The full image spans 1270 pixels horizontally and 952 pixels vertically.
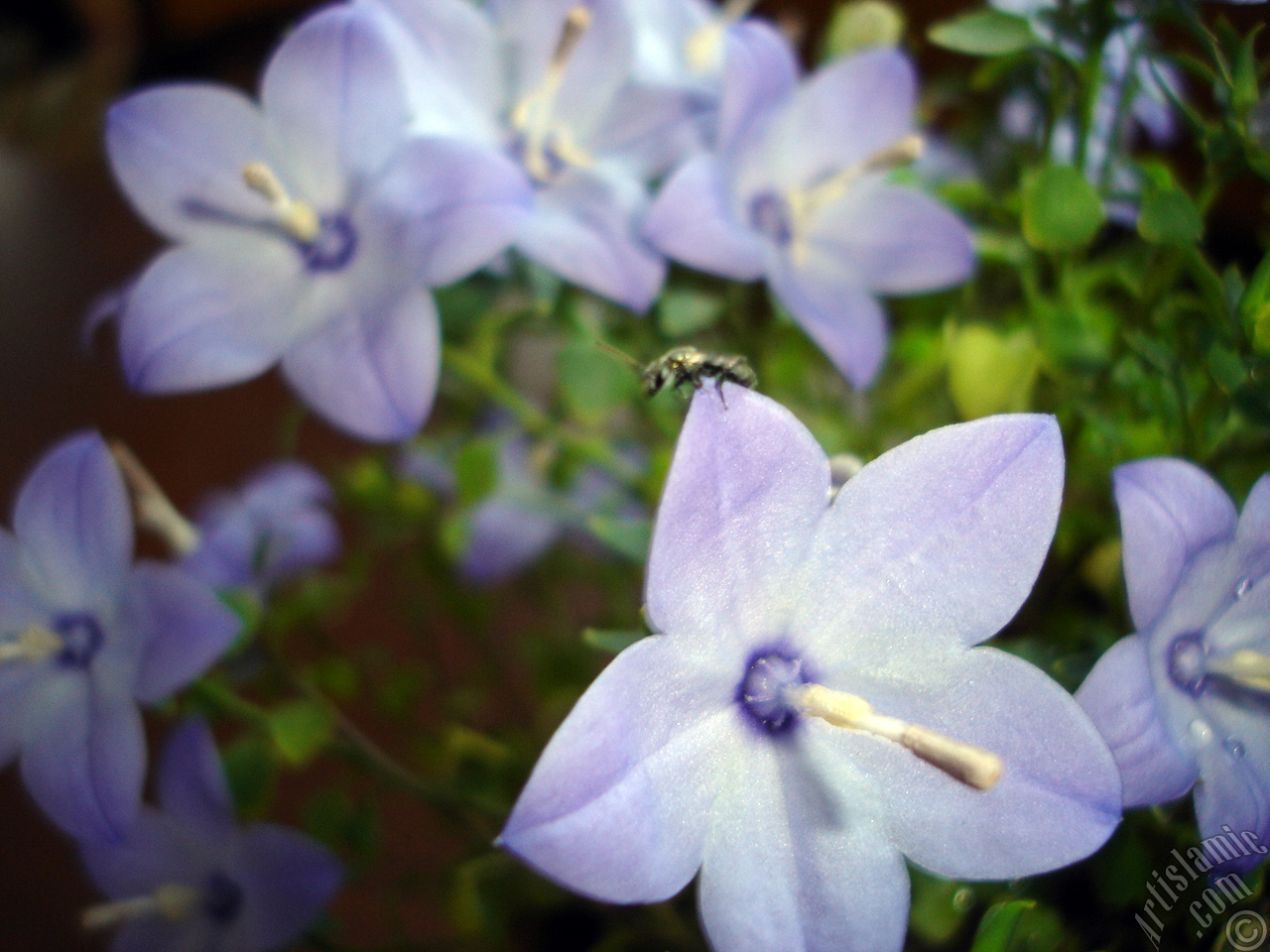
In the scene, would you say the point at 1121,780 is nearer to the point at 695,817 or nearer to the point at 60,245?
the point at 695,817

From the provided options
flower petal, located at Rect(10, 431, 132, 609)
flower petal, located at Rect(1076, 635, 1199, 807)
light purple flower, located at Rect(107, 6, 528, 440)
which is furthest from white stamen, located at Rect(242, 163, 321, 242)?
flower petal, located at Rect(1076, 635, 1199, 807)

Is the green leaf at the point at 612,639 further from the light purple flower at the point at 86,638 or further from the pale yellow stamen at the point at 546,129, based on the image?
the pale yellow stamen at the point at 546,129

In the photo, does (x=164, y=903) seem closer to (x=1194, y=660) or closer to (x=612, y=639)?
(x=612, y=639)

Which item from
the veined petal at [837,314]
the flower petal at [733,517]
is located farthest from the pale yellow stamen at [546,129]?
the flower petal at [733,517]

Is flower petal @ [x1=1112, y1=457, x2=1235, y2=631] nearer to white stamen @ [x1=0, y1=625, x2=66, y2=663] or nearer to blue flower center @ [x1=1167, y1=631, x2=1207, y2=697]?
blue flower center @ [x1=1167, y1=631, x2=1207, y2=697]

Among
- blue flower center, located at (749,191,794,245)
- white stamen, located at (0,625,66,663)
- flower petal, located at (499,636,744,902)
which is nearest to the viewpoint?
flower petal, located at (499,636,744,902)

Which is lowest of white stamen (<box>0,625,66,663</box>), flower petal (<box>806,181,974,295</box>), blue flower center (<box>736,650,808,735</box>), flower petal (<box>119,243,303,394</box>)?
→ white stamen (<box>0,625,66,663</box>)
